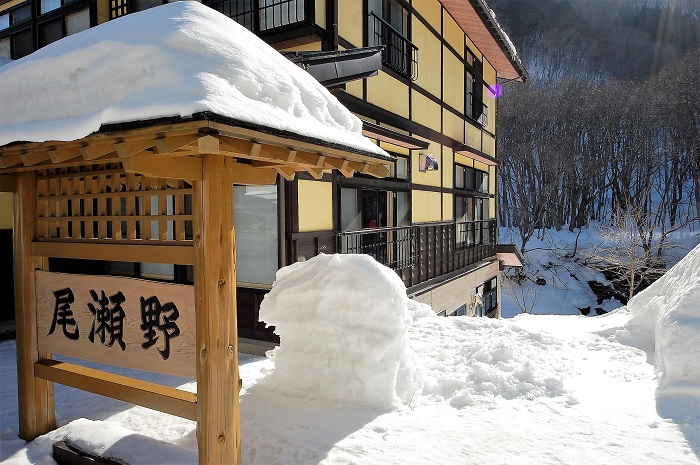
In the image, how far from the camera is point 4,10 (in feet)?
32.2

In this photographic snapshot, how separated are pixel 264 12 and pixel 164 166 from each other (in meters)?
5.74

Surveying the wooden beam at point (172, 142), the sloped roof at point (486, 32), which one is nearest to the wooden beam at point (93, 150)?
the wooden beam at point (172, 142)

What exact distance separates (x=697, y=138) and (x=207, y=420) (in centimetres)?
3352

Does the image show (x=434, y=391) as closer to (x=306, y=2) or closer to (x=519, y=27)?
(x=306, y=2)

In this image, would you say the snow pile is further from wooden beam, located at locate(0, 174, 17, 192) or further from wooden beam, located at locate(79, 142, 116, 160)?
wooden beam, located at locate(0, 174, 17, 192)

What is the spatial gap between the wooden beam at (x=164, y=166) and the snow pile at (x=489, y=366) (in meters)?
3.34

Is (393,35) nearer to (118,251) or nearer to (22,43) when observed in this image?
(118,251)

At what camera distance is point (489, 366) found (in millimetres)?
5090

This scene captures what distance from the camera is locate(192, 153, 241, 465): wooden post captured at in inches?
113

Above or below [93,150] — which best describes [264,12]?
above

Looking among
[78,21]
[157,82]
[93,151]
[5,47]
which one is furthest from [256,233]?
[5,47]

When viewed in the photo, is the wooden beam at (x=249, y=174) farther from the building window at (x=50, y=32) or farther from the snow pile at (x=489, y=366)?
the building window at (x=50, y=32)

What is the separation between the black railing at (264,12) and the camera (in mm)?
7035

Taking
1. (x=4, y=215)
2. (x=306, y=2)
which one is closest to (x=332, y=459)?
(x=306, y=2)
